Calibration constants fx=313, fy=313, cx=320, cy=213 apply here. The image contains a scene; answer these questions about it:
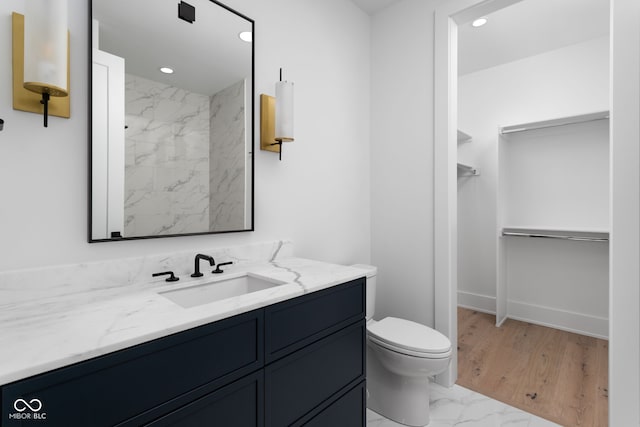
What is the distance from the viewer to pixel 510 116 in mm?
3221

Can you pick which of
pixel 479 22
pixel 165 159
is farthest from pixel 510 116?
pixel 165 159

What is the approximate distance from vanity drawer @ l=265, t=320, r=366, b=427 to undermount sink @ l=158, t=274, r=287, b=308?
314 millimetres

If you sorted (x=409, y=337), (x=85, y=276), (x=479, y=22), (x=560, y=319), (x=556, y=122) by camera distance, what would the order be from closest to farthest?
(x=85, y=276) < (x=409, y=337) < (x=479, y=22) < (x=556, y=122) < (x=560, y=319)

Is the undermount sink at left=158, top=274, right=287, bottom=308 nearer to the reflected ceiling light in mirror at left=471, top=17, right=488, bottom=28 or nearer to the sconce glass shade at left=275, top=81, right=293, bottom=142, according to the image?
the sconce glass shade at left=275, top=81, right=293, bottom=142

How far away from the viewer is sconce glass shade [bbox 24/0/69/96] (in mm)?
948

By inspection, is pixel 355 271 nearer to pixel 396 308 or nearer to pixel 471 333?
pixel 396 308

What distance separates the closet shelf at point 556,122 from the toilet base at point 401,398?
243 centimetres

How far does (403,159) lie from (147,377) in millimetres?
2046

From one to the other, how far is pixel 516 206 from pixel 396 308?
1872mm

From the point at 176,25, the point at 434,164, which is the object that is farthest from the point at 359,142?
the point at 176,25

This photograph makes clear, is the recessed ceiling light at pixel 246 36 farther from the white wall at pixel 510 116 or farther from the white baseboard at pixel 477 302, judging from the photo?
the white baseboard at pixel 477 302

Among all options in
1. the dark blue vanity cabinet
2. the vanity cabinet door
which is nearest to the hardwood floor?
the dark blue vanity cabinet

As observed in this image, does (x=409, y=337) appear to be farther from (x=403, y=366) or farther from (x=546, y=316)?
(x=546, y=316)

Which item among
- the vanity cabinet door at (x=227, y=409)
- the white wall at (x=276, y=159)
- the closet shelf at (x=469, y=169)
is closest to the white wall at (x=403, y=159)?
the white wall at (x=276, y=159)
